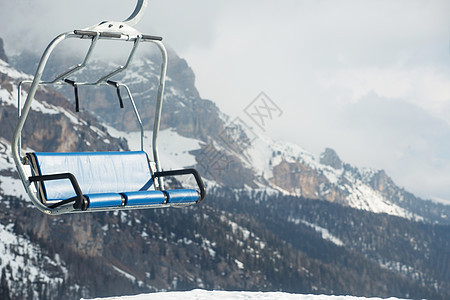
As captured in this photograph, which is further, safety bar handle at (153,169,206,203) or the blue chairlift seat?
safety bar handle at (153,169,206,203)

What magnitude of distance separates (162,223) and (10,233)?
123 feet

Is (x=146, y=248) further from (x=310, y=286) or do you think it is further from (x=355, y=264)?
(x=355, y=264)

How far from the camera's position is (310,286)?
5541 inches

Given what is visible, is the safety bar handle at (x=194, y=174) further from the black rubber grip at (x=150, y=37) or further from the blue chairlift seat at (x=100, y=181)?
the black rubber grip at (x=150, y=37)

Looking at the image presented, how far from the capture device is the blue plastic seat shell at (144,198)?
6.79 metres

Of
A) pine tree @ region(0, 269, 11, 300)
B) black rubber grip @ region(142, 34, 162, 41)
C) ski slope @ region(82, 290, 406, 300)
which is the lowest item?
pine tree @ region(0, 269, 11, 300)

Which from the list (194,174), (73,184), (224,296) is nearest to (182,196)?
(194,174)

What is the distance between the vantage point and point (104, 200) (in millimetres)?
6582

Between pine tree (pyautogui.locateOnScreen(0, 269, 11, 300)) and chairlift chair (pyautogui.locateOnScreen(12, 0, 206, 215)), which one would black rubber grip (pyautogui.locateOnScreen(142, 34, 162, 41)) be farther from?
pine tree (pyautogui.locateOnScreen(0, 269, 11, 300))

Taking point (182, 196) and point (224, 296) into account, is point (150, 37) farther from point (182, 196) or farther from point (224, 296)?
point (224, 296)

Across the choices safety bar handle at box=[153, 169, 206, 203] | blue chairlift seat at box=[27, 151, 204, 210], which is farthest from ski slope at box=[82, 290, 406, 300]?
blue chairlift seat at box=[27, 151, 204, 210]

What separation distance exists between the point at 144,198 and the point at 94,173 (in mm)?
903

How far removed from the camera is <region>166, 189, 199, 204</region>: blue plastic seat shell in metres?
7.21

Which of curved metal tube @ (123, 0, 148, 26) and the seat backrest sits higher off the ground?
curved metal tube @ (123, 0, 148, 26)
